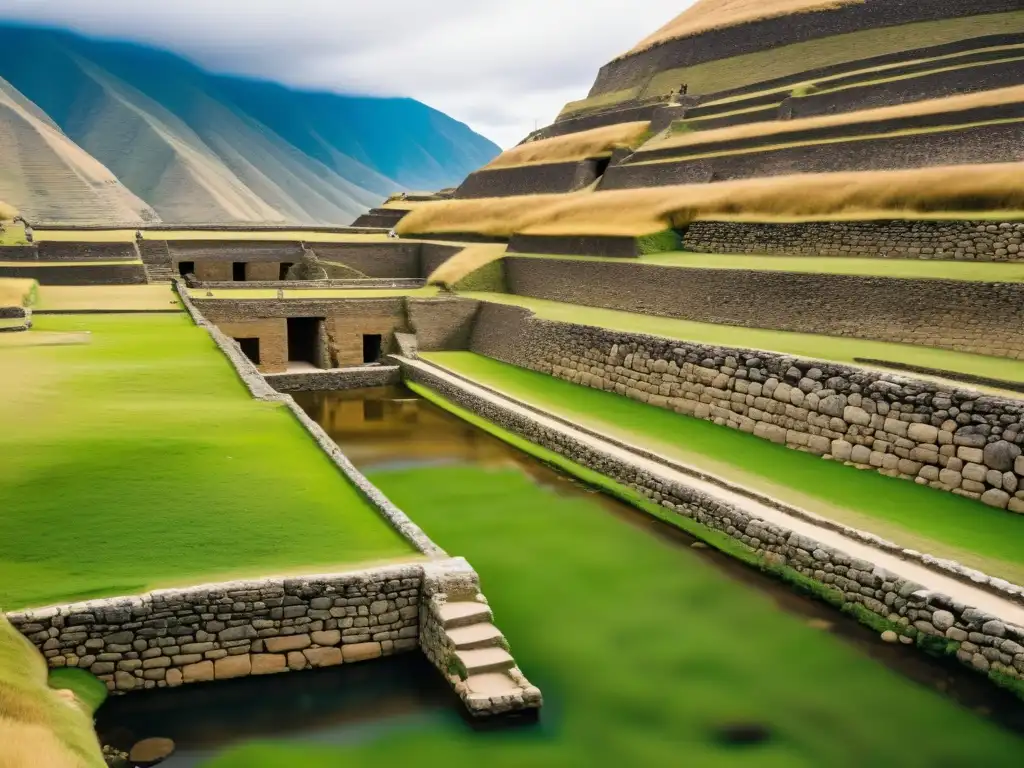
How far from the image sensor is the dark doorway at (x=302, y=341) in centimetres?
2416

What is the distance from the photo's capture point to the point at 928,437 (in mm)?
10859

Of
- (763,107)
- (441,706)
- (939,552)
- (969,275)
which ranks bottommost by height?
(441,706)

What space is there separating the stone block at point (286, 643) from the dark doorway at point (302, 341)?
1694 cm

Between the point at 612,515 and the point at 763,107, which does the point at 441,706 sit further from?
the point at 763,107

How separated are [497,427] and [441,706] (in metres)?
9.40

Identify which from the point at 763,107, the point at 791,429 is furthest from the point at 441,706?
the point at 763,107

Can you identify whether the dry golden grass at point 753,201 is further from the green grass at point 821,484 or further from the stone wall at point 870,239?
the green grass at point 821,484

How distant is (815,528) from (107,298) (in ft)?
64.3

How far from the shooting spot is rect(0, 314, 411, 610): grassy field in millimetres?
7500

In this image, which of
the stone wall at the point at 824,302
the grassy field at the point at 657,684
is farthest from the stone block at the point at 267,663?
the stone wall at the point at 824,302

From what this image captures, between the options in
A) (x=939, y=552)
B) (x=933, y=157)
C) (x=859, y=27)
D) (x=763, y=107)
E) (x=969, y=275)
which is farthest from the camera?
(x=859, y=27)

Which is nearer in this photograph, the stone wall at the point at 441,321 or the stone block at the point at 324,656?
the stone block at the point at 324,656

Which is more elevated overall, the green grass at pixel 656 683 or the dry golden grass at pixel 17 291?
the dry golden grass at pixel 17 291

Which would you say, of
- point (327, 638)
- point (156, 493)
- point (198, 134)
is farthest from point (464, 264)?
point (198, 134)
